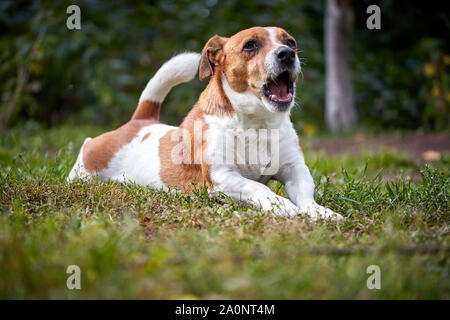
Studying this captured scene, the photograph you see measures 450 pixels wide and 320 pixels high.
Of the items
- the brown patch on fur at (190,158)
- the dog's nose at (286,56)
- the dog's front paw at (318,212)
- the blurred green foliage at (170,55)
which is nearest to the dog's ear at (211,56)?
the brown patch on fur at (190,158)

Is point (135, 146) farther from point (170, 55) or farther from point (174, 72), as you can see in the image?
point (170, 55)

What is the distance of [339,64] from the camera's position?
7.85 metres

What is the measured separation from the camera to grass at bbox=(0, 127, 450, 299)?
4.77 ft

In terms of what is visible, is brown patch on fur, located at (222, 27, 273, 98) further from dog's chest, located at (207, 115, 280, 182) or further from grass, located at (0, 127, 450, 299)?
grass, located at (0, 127, 450, 299)

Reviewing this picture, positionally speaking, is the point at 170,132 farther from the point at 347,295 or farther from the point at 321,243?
the point at 347,295

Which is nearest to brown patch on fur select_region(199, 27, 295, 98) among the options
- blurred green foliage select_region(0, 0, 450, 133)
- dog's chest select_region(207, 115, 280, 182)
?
dog's chest select_region(207, 115, 280, 182)

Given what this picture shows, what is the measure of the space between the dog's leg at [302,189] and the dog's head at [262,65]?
388mm

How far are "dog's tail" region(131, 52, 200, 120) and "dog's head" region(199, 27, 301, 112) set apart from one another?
1.61 feet

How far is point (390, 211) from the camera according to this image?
8.06ft

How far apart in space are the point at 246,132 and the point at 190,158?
48 centimetres

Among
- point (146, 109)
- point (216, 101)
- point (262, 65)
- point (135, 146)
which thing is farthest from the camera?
point (146, 109)

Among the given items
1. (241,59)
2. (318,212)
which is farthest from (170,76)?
(318,212)

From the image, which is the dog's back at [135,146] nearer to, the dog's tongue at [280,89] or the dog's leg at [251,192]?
the dog's leg at [251,192]
